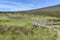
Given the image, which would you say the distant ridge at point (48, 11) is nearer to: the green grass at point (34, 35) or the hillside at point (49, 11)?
the hillside at point (49, 11)

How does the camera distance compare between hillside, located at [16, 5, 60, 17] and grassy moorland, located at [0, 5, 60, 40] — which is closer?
grassy moorland, located at [0, 5, 60, 40]

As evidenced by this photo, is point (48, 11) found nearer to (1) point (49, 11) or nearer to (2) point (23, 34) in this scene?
(1) point (49, 11)

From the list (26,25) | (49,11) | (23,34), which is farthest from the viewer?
(49,11)

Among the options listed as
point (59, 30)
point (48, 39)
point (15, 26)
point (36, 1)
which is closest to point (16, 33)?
point (15, 26)

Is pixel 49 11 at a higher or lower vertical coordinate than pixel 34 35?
higher

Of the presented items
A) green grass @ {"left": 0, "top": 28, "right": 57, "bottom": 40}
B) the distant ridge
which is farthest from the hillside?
green grass @ {"left": 0, "top": 28, "right": 57, "bottom": 40}

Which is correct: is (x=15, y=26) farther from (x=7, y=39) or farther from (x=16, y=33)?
(x=7, y=39)

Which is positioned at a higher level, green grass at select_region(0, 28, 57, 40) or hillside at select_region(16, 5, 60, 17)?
hillside at select_region(16, 5, 60, 17)

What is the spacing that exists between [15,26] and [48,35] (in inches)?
22.7

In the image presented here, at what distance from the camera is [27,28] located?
2740mm

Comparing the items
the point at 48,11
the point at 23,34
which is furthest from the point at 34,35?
the point at 48,11

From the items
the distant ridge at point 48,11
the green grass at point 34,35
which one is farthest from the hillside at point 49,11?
the green grass at point 34,35

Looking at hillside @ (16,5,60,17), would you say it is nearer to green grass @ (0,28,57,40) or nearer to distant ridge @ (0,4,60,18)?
distant ridge @ (0,4,60,18)

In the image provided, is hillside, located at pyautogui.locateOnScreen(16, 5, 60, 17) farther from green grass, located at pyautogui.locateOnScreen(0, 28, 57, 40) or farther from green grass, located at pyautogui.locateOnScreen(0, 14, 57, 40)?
green grass, located at pyautogui.locateOnScreen(0, 28, 57, 40)
